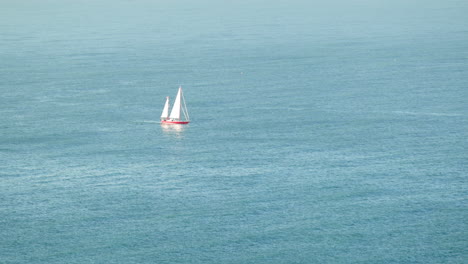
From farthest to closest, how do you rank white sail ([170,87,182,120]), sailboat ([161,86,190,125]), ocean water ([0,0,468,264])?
1. white sail ([170,87,182,120])
2. sailboat ([161,86,190,125])
3. ocean water ([0,0,468,264])

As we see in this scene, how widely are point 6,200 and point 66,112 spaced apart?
56619mm

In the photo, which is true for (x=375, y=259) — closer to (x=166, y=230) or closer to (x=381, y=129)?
(x=166, y=230)

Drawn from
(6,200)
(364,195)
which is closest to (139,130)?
(6,200)

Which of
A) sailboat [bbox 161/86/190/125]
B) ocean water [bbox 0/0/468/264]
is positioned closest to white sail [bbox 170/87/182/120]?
sailboat [bbox 161/86/190/125]

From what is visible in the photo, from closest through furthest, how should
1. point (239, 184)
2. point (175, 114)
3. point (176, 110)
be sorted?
point (239, 184), point (176, 110), point (175, 114)

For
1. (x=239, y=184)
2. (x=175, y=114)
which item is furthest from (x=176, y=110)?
(x=239, y=184)

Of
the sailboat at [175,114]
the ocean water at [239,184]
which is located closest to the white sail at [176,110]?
the sailboat at [175,114]

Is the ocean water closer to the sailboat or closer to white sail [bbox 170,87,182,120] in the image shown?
the sailboat

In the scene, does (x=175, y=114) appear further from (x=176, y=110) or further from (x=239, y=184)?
(x=239, y=184)

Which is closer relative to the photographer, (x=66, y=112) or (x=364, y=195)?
(x=364, y=195)

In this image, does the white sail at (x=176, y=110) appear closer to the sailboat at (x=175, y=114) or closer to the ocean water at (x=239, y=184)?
the sailboat at (x=175, y=114)

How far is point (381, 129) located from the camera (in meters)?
175

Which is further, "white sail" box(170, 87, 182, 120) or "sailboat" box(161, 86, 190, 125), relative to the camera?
"white sail" box(170, 87, 182, 120)

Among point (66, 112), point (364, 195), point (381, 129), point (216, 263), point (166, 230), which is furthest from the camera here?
point (66, 112)
